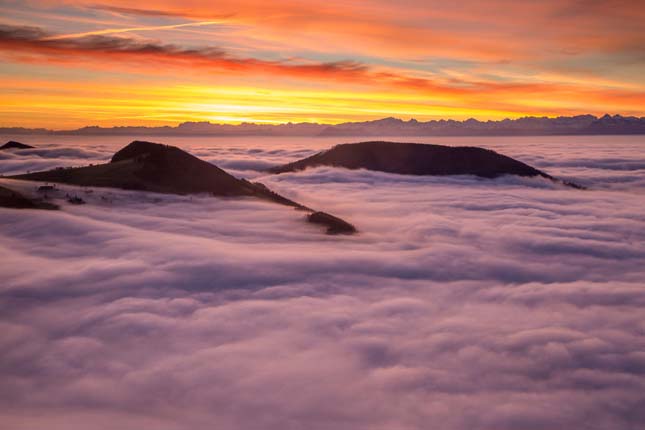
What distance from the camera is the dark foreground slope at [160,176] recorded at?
93.1 ft

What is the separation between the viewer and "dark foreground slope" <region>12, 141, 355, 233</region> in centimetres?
2839

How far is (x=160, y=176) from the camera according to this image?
29938 millimetres

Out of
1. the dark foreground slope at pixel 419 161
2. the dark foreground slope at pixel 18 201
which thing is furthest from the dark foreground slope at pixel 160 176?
the dark foreground slope at pixel 419 161

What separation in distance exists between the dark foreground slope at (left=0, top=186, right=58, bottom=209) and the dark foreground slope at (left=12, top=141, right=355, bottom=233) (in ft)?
16.2

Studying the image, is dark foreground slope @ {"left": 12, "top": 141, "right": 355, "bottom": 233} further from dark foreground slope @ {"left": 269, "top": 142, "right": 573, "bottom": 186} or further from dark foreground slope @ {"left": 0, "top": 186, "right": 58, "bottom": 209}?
dark foreground slope @ {"left": 269, "top": 142, "right": 573, "bottom": 186}

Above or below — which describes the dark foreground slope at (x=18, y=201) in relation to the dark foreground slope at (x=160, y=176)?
below

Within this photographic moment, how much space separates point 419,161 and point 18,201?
64417mm

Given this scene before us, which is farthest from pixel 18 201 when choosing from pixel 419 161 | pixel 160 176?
pixel 419 161

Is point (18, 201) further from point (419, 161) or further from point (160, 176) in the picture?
point (419, 161)

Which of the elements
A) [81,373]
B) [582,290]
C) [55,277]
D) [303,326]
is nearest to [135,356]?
[81,373]

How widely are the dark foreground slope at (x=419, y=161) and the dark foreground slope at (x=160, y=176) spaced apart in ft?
157

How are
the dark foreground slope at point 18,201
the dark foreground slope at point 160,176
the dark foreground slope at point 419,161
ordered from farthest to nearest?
1. the dark foreground slope at point 419,161
2. the dark foreground slope at point 160,176
3. the dark foreground slope at point 18,201

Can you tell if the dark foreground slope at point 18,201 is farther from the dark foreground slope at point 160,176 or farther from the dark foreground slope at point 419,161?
the dark foreground slope at point 419,161

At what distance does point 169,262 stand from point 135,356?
7063mm
